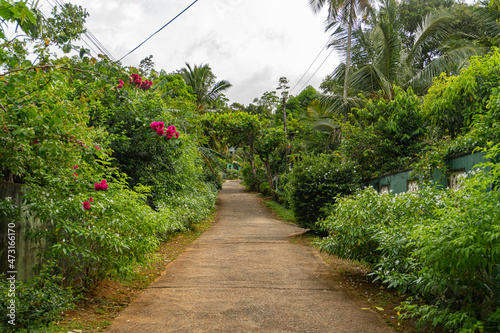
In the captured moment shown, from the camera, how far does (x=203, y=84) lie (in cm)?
2467

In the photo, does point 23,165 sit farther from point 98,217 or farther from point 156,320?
point 156,320

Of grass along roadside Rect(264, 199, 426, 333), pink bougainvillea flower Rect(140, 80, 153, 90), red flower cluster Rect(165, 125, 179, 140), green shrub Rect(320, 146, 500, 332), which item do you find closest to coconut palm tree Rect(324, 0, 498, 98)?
grass along roadside Rect(264, 199, 426, 333)

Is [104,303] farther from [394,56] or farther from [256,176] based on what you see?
[256,176]

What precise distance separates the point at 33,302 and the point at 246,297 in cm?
263

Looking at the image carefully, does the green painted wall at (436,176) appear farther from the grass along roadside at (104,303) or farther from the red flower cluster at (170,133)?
the red flower cluster at (170,133)

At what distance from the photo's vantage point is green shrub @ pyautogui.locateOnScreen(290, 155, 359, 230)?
422 inches

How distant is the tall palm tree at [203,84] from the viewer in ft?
80.3

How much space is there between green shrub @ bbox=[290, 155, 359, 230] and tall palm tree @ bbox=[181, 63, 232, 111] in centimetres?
1423

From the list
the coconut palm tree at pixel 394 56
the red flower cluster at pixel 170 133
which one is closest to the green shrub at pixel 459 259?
the red flower cluster at pixel 170 133

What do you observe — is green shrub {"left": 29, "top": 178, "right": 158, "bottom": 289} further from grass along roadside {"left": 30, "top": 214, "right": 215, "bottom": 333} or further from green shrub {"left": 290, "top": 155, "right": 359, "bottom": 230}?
green shrub {"left": 290, "top": 155, "right": 359, "bottom": 230}

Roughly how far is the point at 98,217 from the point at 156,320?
56.4 inches

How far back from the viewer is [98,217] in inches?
185

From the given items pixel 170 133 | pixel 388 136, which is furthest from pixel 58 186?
pixel 388 136

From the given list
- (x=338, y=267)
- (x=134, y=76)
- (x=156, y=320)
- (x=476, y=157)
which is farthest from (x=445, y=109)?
(x=156, y=320)
